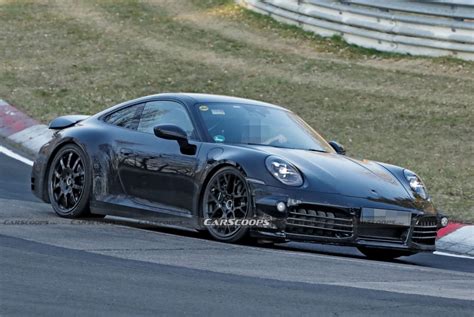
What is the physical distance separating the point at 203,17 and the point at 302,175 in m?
19.4

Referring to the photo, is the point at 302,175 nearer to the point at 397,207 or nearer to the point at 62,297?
the point at 397,207

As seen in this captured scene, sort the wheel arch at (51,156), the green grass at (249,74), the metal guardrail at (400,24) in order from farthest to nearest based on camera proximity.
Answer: the metal guardrail at (400,24)
the green grass at (249,74)
the wheel arch at (51,156)

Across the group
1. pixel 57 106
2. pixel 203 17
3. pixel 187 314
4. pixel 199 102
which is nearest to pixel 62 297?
pixel 187 314

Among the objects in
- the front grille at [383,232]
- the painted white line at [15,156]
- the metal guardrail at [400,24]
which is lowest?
the painted white line at [15,156]

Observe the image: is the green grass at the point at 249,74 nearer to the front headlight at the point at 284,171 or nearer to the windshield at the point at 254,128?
the windshield at the point at 254,128

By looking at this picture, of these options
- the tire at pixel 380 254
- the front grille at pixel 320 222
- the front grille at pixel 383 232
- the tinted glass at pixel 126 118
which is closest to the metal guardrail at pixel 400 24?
the tinted glass at pixel 126 118

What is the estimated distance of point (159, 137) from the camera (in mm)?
11391

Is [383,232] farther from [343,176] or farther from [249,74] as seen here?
[249,74]

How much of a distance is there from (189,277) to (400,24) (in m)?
16.3

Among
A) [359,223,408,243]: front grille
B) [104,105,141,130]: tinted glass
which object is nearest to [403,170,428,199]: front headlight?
[359,223,408,243]: front grille

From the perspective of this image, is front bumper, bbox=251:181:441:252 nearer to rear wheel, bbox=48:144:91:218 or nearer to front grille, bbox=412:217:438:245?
front grille, bbox=412:217:438:245

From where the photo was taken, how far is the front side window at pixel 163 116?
11587mm

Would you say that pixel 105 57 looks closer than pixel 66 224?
No

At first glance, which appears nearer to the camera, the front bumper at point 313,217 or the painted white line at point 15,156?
the front bumper at point 313,217
